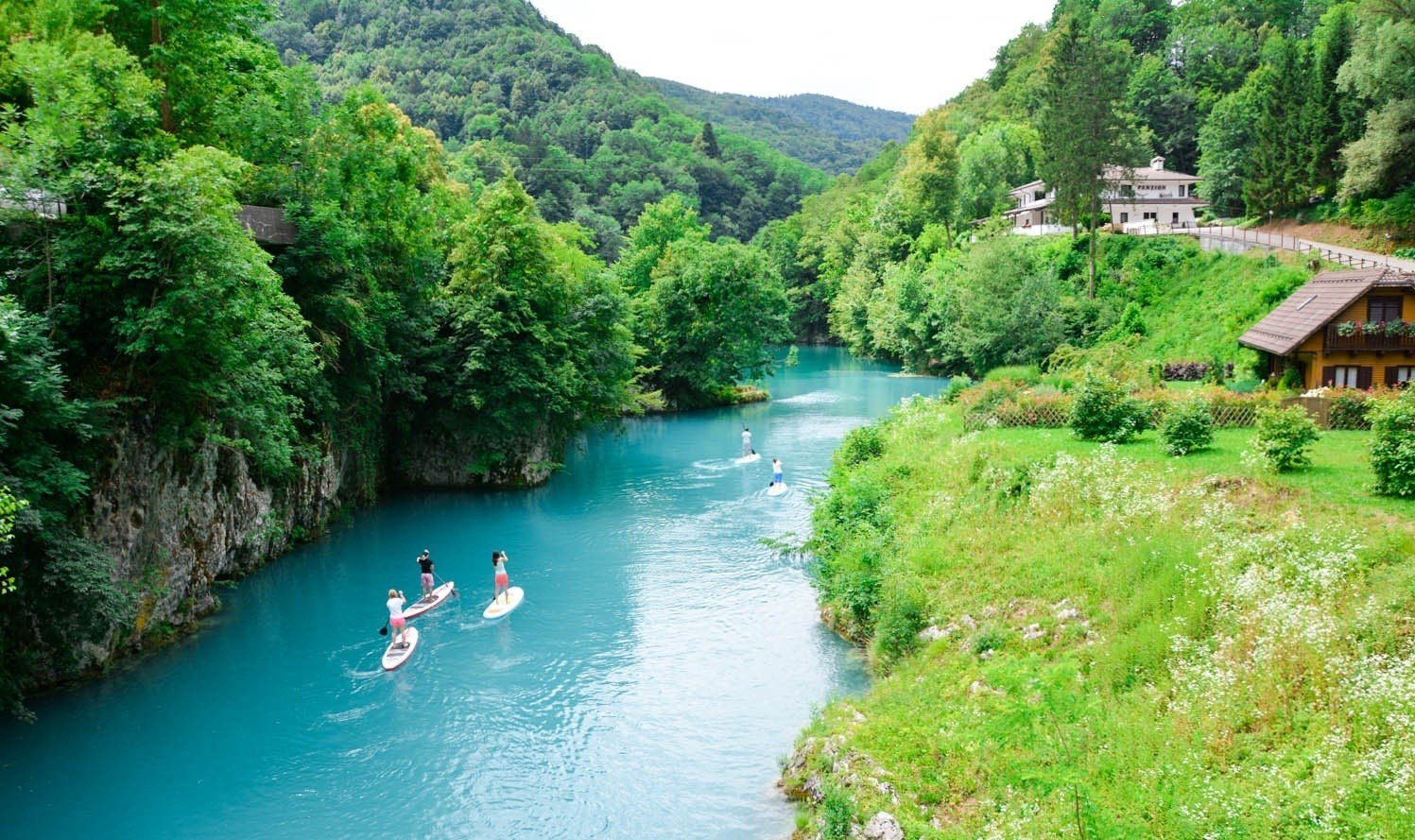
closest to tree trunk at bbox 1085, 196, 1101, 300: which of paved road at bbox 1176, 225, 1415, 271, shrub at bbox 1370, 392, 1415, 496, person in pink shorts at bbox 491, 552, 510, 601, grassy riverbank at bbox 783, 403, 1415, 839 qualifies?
paved road at bbox 1176, 225, 1415, 271

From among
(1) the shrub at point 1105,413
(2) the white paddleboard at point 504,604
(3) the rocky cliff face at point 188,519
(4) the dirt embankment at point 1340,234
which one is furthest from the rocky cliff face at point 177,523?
(4) the dirt embankment at point 1340,234

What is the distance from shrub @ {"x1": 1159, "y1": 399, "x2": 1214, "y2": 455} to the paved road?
28.9 meters

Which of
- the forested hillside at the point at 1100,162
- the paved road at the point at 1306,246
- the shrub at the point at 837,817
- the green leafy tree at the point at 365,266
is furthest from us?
the forested hillside at the point at 1100,162

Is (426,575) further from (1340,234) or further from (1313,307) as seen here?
(1340,234)

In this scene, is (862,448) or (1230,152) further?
(1230,152)

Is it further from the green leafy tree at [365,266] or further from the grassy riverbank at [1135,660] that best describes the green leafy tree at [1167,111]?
the grassy riverbank at [1135,660]

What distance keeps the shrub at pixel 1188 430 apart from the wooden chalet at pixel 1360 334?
520 inches

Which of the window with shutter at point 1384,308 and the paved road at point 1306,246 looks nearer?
the window with shutter at point 1384,308

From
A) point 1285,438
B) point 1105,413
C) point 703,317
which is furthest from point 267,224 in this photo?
point 703,317

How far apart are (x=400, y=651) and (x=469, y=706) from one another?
3308 millimetres

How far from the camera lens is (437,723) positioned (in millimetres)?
17797

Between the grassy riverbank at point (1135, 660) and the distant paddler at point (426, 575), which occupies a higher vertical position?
the grassy riverbank at point (1135, 660)

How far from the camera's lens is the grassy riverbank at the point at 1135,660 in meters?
10.5

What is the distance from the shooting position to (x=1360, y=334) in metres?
30.3
